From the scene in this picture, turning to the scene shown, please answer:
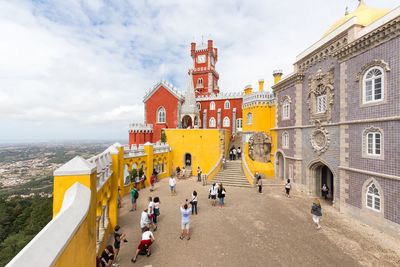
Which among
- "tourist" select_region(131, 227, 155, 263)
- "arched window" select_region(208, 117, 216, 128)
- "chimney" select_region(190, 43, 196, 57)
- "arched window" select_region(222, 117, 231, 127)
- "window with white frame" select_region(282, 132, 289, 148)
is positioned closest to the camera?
Result: "tourist" select_region(131, 227, 155, 263)

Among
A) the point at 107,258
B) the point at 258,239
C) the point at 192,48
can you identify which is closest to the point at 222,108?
the point at 192,48

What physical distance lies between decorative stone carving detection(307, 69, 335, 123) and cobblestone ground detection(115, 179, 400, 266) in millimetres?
6814

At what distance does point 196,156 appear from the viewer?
23.2m

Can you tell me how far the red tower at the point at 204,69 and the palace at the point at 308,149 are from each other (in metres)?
14.6

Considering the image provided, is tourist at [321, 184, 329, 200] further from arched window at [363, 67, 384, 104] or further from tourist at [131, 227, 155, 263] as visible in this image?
tourist at [131, 227, 155, 263]

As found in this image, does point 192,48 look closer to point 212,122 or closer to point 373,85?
point 212,122

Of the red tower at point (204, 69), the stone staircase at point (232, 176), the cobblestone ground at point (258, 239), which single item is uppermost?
the red tower at point (204, 69)

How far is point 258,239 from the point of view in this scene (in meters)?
8.79

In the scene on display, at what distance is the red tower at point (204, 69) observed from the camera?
123ft

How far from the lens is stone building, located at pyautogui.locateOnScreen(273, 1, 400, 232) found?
32.0ft

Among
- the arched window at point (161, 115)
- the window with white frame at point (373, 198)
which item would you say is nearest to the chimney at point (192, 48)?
the arched window at point (161, 115)

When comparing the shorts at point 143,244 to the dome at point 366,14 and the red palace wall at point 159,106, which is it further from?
the red palace wall at point 159,106

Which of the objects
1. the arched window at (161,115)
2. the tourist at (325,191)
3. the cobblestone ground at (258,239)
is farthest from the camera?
the arched window at (161,115)

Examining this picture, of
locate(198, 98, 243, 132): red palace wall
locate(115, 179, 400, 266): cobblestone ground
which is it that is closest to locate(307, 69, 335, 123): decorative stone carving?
locate(115, 179, 400, 266): cobblestone ground
